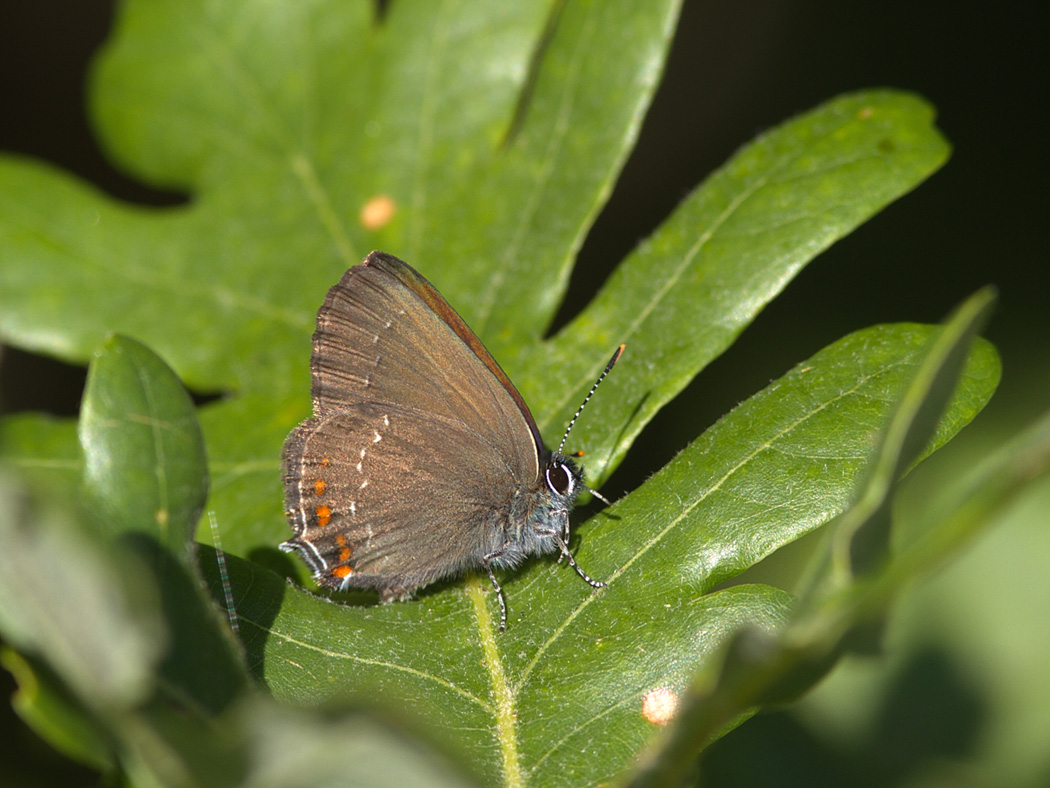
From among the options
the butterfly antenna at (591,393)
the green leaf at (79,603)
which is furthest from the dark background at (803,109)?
the green leaf at (79,603)

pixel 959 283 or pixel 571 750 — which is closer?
pixel 571 750

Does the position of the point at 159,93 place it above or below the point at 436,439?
above

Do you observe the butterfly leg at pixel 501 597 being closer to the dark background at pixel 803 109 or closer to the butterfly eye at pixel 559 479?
the butterfly eye at pixel 559 479

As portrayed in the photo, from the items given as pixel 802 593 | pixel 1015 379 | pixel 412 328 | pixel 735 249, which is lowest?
pixel 1015 379

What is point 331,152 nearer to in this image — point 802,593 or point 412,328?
point 412,328

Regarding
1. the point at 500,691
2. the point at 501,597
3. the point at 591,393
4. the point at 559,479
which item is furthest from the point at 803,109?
the point at 500,691

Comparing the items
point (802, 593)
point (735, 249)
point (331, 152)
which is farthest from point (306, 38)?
point (802, 593)
